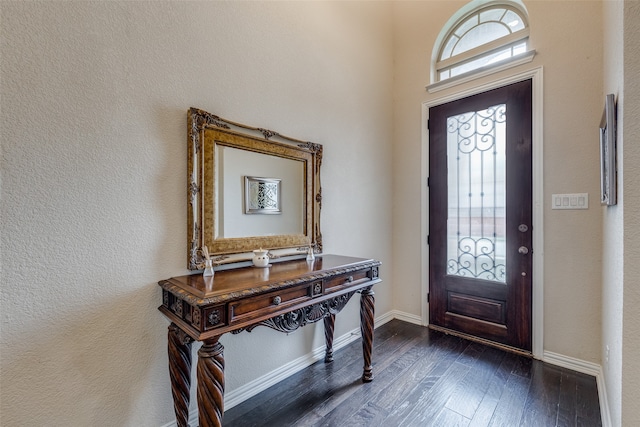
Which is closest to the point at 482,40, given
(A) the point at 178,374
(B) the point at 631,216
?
(B) the point at 631,216

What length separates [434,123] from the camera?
2.84 m

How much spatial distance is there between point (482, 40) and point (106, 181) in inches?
126

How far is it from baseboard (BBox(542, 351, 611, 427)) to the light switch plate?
114 centimetres

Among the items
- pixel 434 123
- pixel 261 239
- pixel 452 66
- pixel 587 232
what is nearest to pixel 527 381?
pixel 587 232

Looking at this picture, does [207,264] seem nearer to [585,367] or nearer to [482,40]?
[585,367]

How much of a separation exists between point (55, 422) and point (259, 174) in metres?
1.49

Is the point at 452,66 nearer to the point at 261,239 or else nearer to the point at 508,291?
the point at 508,291

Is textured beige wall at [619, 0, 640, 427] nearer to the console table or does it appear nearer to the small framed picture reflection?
the console table

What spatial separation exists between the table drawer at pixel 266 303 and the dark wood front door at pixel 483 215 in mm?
1786

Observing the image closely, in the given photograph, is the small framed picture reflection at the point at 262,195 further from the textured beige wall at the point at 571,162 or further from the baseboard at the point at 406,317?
the textured beige wall at the point at 571,162

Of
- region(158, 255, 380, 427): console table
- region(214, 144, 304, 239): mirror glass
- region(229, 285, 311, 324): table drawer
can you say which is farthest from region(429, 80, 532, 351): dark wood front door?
region(229, 285, 311, 324): table drawer

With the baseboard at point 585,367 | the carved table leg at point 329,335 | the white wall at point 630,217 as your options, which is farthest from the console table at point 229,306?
the baseboard at point 585,367

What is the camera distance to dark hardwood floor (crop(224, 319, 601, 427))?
1618 millimetres

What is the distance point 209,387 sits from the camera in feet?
3.87
